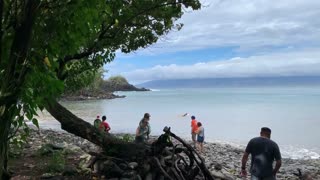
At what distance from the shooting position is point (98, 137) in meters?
12.2

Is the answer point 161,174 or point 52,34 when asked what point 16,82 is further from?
point 161,174

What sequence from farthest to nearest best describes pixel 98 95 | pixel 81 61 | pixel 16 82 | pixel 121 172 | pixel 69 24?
1. pixel 98 95
2. pixel 81 61
3. pixel 121 172
4. pixel 69 24
5. pixel 16 82

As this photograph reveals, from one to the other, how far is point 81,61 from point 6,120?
9897 millimetres

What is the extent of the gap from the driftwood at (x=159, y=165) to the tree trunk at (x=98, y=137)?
0.82ft

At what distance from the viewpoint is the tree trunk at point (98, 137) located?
1135 cm

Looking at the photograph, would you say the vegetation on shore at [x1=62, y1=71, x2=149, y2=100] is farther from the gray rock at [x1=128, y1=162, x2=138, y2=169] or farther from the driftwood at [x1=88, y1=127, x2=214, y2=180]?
the gray rock at [x1=128, y1=162, x2=138, y2=169]

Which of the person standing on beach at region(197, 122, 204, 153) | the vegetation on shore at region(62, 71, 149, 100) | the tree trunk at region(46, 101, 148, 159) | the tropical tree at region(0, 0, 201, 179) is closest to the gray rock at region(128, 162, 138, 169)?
the tree trunk at region(46, 101, 148, 159)

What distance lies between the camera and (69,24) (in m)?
5.23

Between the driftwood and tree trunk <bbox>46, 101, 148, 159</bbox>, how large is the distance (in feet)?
0.82

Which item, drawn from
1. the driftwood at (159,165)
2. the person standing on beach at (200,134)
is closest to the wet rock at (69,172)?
the driftwood at (159,165)

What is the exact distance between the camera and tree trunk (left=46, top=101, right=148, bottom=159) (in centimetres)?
1135

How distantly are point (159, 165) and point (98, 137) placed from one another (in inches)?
115

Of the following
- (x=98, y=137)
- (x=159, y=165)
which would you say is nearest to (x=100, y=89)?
(x=98, y=137)

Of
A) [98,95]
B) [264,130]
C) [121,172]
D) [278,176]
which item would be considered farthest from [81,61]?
[98,95]
